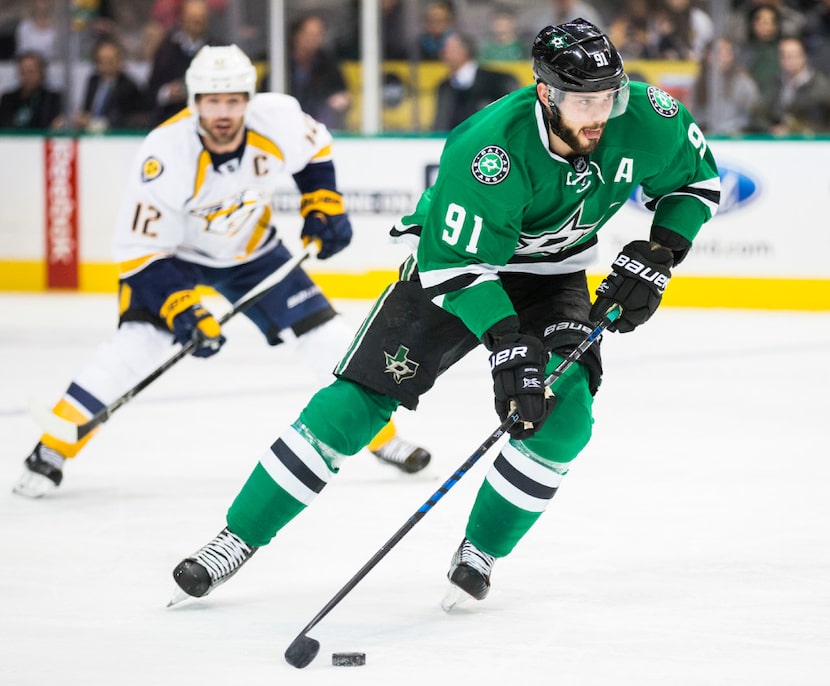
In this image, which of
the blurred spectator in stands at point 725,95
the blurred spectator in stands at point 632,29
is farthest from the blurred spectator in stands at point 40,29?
the blurred spectator in stands at point 725,95

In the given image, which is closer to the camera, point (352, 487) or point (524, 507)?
point (524, 507)

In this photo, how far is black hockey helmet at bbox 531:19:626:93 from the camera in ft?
8.02

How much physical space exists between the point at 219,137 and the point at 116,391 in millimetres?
661

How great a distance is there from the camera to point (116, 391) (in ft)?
12.2

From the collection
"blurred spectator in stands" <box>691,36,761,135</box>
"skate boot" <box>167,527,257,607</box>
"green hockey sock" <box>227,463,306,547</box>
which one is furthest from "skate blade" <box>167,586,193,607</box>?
"blurred spectator in stands" <box>691,36,761,135</box>

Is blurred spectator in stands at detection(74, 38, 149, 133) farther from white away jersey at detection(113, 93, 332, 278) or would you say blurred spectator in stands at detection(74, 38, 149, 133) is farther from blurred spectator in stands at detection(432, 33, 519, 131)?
white away jersey at detection(113, 93, 332, 278)

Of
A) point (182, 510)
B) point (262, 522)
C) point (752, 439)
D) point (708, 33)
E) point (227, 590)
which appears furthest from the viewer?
point (708, 33)

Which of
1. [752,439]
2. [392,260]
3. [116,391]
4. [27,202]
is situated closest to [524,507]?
[116,391]

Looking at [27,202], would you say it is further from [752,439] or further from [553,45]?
[553,45]

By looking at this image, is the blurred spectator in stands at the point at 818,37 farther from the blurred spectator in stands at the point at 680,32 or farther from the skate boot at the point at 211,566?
the skate boot at the point at 211,566

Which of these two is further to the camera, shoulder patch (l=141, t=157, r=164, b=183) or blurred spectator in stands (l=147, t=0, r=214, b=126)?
blurred spectator in stands (l=147, t=0, r=214, b=126)

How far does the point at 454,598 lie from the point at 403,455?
109cm

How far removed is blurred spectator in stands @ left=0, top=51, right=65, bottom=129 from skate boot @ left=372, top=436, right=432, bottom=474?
15.3ft

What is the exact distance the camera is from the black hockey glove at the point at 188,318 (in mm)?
3580
